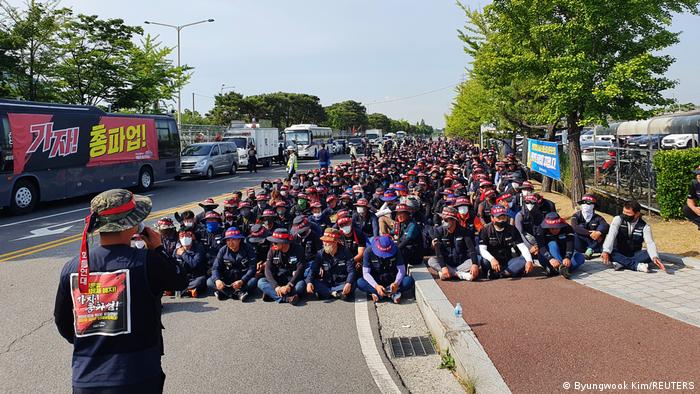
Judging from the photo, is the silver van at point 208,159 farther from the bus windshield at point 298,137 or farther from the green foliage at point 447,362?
the green foliage at point 447,362

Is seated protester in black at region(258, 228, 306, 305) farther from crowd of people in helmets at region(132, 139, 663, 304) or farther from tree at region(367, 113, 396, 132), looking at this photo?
tree at region(367, 113, 396, 132)

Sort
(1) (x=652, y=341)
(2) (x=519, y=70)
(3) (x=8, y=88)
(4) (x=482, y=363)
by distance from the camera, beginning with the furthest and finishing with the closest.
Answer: (3) (x=8, y=88), (2) (x=519, y=70), (1) (x=652, y=341), (4) (x=482, y=363)

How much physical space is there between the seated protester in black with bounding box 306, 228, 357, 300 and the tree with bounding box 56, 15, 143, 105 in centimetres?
2092

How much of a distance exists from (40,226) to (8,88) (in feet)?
36.9

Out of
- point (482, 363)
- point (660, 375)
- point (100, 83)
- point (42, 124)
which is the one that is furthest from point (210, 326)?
point (100, 83)

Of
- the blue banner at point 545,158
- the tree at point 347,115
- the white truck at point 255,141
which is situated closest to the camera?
the blue banner at point 545,158

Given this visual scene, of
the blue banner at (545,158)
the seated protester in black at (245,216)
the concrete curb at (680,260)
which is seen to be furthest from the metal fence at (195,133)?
the concrete curb at (680,260)

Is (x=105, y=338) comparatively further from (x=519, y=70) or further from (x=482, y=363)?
(x=519, y=70)

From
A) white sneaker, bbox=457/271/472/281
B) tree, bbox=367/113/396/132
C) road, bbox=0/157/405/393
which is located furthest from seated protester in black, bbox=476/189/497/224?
tree, bbox=367/113/396/132

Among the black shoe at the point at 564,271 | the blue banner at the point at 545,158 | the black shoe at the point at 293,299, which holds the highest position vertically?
the blue banner at the point at 545,158

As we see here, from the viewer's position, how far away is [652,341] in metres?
4.89

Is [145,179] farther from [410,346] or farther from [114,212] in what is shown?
[114,212]

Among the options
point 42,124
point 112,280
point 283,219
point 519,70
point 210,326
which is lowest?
point 210,326

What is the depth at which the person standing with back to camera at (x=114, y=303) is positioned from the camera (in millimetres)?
2600
